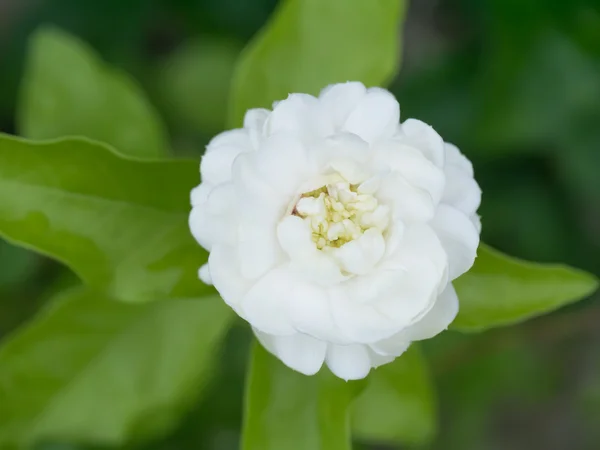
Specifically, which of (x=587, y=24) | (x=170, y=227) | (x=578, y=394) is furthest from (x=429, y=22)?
(x=170, y=227)

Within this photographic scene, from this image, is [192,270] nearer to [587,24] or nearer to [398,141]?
[398,141]

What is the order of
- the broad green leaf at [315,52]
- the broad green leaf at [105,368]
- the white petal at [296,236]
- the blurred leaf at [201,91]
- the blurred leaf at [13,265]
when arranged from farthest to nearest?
the blurred leaf at [201,91] → the blurred leaf at [13,265] → the broad green leaf at [105,368] → the broad green leaf at [315,52] → the white petal at [296,236]

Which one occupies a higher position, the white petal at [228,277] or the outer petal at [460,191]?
the outer petal at [460,191]

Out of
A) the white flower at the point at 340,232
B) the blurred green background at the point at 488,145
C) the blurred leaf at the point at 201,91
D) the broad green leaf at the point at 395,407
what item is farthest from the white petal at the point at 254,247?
the blurred leaf at the point at 201,91

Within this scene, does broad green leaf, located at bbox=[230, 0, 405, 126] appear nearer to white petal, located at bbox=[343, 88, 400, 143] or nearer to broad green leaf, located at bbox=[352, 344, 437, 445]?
white petal, located at bbox=[343, 88, 400, 143]

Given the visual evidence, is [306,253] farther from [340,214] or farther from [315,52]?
[315,52]

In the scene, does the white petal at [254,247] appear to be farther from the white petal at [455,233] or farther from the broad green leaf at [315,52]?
the broad green leaf at [315,52]

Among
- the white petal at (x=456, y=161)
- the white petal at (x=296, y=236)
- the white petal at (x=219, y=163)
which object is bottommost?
the white petal at (x=296, y=236)
